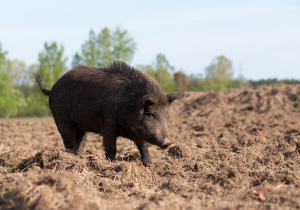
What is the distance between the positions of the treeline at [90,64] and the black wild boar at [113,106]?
20717 millimetres

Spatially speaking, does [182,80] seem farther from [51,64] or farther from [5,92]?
[5,92]

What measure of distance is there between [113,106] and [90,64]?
1197 inches

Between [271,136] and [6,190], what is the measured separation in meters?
6.94

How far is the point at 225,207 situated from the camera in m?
2.93

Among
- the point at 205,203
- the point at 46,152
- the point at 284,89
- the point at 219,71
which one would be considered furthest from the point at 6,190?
the point at 219,71

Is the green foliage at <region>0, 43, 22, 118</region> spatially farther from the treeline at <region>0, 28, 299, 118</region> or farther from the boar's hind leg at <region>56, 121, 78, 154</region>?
the boar's hind leg at <region>56, 121, 78, 154</region>

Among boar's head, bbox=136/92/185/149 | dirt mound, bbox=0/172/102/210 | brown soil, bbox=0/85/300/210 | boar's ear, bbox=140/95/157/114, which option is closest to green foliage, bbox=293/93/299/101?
brown soil, bbox=0/85/300/210

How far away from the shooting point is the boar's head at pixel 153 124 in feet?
17.1

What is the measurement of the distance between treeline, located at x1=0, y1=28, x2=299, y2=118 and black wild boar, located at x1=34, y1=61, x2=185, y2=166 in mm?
20717

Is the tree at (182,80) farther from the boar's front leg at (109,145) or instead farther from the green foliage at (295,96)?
the boar's front leg at (109,145)

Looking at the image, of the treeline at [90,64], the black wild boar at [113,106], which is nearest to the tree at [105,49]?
the treeline at [90,64]

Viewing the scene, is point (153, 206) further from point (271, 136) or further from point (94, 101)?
point (271, 136)

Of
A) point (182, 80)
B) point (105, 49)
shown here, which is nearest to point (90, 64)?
point (105, 49)

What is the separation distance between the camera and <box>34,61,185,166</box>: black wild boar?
530cm
